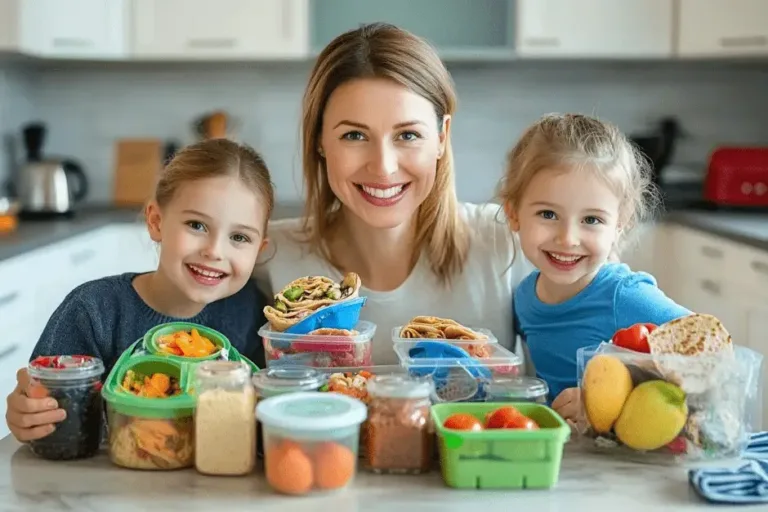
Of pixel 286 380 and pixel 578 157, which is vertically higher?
pixel 578 157

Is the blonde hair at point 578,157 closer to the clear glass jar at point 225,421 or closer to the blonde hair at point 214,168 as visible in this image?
the blonde hair at point 214,168

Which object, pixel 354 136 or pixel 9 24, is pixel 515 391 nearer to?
pixel 354 136

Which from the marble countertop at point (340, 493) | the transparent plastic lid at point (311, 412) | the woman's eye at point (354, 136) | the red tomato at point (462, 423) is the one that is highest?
the woman's eye at point (354, 136)

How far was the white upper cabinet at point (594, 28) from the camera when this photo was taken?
392cm

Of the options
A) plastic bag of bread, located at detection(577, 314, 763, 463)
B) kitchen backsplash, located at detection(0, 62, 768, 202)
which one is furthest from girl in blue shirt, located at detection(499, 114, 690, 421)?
kitchen backsplash, located at detection(0, 62, 768, 202)

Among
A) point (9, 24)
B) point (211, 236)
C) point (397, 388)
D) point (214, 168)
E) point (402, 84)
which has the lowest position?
point (397, 388)

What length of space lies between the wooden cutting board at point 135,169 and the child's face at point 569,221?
9.76 feet

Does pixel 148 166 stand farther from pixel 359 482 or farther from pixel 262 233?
pixel 359 482

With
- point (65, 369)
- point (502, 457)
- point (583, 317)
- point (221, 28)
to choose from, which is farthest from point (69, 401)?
point (221, 28)

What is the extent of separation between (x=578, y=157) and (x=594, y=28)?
8.45 ft

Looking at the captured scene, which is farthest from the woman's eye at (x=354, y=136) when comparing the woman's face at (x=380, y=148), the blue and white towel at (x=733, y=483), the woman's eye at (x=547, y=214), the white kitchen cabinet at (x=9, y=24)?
the white kitchen cabinet at (x=9, y=24)

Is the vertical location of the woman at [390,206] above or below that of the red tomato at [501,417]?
above

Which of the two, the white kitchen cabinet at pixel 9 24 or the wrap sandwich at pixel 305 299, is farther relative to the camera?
the white kitchen cabinet at pixel 9 24

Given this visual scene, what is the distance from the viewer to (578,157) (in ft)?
5.05
